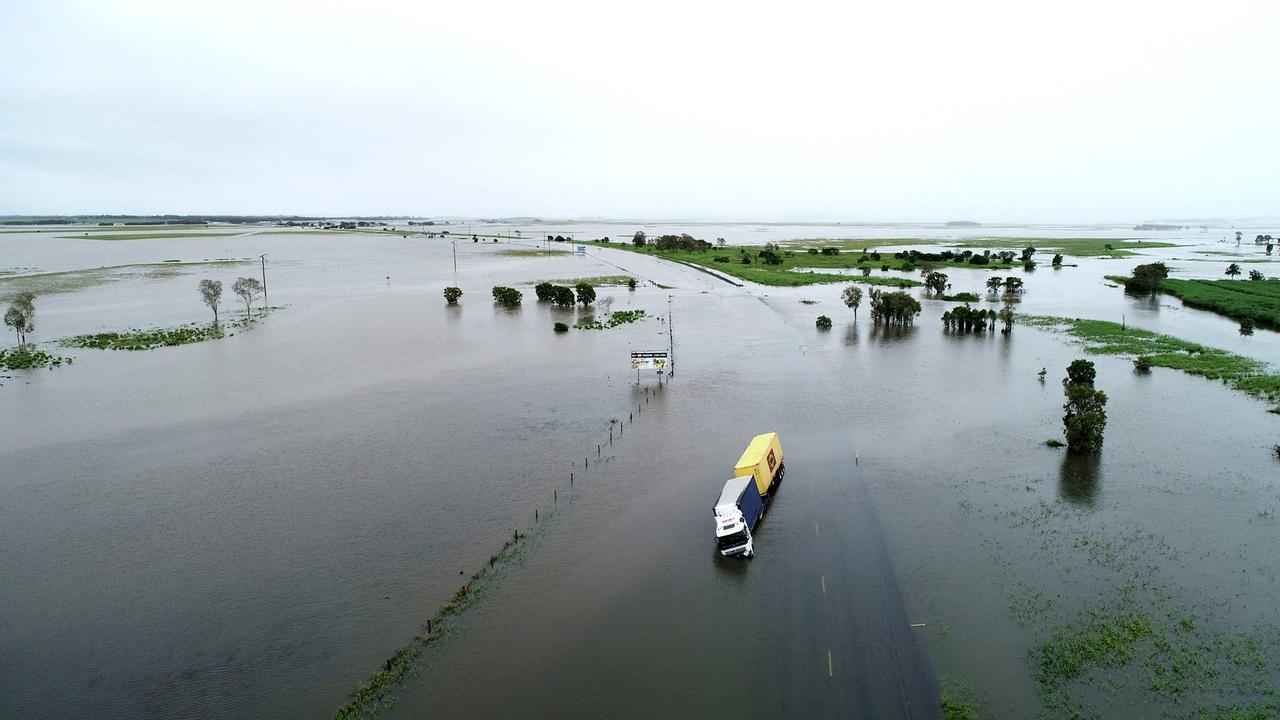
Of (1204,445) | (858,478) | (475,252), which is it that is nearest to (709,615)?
(858,478)

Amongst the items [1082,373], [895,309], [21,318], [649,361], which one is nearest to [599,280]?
[895,309]

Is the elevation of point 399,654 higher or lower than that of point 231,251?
lower

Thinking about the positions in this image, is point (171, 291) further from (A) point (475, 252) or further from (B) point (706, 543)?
(B) point (706, 543)

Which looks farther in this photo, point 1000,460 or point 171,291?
point 171,291

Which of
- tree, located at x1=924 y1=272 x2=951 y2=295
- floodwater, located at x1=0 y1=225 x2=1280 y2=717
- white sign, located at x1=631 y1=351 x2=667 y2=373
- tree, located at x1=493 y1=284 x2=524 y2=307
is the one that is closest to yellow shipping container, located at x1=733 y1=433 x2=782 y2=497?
floodwater, located at x1=0 y1=225 x2=1280 y2=717

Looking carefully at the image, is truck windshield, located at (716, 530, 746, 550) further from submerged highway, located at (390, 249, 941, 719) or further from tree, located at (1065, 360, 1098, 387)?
tree, located at (1065, 360, 1098, 387)

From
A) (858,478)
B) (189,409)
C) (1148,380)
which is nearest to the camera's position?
(858,478)

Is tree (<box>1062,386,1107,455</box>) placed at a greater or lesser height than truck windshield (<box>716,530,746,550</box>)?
greater
